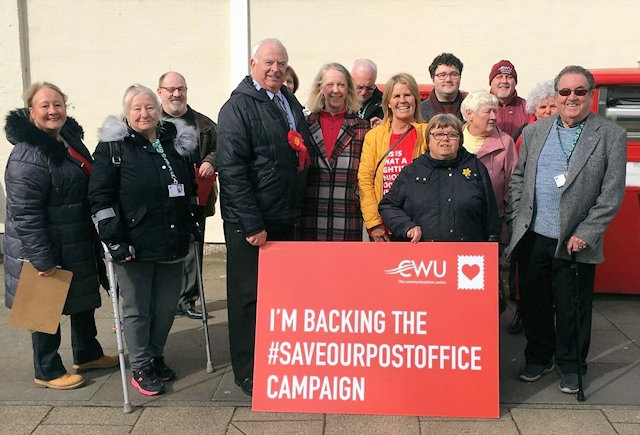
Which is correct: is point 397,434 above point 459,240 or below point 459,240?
below

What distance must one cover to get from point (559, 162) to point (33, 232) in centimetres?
308

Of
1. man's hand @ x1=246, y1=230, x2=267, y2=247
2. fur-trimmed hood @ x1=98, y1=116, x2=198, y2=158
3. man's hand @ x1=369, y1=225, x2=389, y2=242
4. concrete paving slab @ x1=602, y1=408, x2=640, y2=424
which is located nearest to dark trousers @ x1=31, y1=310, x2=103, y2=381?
fur-trimmed hood @ x1=98, y1=116, x2=198, y2=158

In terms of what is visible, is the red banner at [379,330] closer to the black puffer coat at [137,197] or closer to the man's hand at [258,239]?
the man's hand at [258,239]

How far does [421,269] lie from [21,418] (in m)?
2.42

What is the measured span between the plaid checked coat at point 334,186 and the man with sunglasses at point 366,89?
0.72m

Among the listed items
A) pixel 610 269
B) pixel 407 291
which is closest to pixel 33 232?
pixel 407 291

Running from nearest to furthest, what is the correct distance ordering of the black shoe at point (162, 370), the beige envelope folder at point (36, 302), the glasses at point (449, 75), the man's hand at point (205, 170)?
the beige envelope folder at point (36, 302), the black shoe at point (162, 370), the man's hand at point (205, 170), the glasses at point (449, 75)

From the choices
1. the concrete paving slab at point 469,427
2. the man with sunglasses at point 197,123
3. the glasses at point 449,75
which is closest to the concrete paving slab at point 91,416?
the man with sunglasses at point 197,123

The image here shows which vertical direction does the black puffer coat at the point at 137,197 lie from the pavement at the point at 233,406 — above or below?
above

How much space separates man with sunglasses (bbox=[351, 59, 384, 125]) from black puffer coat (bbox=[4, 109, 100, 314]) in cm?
209

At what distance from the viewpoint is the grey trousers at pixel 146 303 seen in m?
3.79

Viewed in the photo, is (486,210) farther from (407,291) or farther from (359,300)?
(359,300)

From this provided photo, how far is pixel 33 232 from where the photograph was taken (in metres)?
3.61

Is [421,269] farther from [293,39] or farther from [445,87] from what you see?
[293,39]
